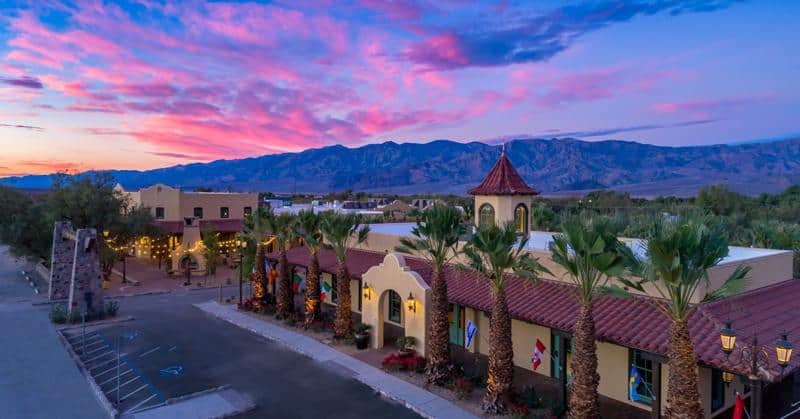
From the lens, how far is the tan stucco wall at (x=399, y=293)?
1895cm

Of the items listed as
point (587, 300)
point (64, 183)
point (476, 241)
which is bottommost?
point (587, 300)

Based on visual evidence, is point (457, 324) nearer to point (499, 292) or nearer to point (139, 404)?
point (499, 292)

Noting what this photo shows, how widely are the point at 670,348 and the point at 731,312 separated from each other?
4483 millimetres

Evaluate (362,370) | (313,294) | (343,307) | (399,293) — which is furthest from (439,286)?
(313,294)

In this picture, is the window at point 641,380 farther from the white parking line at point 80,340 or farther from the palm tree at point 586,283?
the white parking line at point 80,340

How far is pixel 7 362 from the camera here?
63.9ft

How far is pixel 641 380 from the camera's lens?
14719mm

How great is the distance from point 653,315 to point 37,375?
69.5ft

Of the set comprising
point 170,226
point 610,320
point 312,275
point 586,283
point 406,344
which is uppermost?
point 586,283

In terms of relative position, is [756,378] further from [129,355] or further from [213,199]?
[213,199]

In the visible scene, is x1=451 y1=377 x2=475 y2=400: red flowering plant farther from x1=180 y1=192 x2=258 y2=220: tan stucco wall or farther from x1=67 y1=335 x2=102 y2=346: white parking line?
x1=180 y1=192 x2=258 y2=220: tan stucco wall

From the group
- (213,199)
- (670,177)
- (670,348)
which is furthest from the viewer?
(670,177)

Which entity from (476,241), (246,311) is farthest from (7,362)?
(476,241)

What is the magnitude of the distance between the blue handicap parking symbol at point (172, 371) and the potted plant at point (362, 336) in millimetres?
6884
